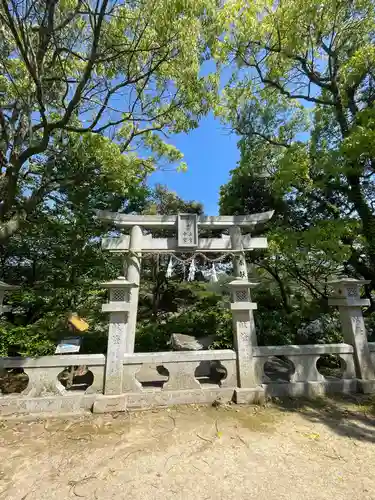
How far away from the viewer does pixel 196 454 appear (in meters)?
3.12

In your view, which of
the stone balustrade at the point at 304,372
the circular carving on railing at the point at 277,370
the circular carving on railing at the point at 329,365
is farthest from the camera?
the circular carving on railing at the point at 329,365

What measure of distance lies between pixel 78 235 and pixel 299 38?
8549 millimetres

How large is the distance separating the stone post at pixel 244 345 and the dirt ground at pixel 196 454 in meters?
0.26

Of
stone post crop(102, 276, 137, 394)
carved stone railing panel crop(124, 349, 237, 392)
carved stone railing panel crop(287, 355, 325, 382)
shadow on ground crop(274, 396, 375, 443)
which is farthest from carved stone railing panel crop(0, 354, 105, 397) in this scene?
carved stone railing panel crop(287, 355, 325, 382)

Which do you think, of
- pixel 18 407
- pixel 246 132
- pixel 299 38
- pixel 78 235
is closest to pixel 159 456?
pixel 18 407

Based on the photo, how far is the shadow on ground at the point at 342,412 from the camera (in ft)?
11.9

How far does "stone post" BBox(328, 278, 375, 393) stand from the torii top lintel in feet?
7.36

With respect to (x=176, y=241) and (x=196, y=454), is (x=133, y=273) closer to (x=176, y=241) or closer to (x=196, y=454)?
(x=176, y=241)

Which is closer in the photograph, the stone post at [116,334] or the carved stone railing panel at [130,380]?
the stone post at [116,334]

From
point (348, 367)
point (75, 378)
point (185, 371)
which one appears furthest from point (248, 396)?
point (75, 378)

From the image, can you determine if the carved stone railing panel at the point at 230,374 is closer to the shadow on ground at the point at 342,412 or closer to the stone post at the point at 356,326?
the shadow on ground at the point at 342,412

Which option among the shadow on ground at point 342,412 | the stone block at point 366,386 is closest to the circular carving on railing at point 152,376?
the shadow on ground at point 342,412

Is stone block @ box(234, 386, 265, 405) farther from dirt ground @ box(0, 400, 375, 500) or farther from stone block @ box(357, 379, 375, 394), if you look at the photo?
stone block @ box(357, 379, 375, 394)

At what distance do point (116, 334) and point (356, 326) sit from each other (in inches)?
189
